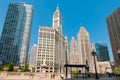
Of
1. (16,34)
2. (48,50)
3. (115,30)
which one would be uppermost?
(115,30)

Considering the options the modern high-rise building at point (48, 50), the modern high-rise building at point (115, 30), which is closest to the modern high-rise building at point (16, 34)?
the modern high-rise building at point (48, 50)

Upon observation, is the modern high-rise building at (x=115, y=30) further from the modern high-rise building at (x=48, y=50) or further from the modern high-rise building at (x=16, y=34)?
the modern high-rise building at (x=16, y=34)

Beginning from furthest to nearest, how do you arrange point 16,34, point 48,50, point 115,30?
point 16,34 < point 115,30 < point 48,50

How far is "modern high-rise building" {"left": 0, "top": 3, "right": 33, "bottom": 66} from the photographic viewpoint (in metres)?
120

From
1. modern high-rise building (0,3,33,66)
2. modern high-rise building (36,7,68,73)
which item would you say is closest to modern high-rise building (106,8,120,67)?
modern high-rise building (36,7,68,73)

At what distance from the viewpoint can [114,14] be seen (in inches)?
4998

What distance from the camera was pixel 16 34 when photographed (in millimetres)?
128875

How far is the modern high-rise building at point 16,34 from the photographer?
12025cm

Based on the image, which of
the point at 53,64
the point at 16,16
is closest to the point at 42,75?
the point at 53,64

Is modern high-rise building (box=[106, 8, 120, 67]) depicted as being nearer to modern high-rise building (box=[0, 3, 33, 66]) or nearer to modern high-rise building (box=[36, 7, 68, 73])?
modern high-rise building (box=[36, 7, 68, 73])

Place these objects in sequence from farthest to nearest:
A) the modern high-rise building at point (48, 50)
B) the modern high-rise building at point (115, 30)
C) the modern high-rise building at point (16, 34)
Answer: the modern high-rise building at point (16, 34), the modern high-rise building at point (115, 30), the modern high-rise building at point (48, 50)

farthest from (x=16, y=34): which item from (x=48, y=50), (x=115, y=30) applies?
(x=115, y=30)

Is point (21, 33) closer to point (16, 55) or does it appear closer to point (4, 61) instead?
point (16, 55)

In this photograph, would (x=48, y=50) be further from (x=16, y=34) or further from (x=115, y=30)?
(x=115, y=30)
